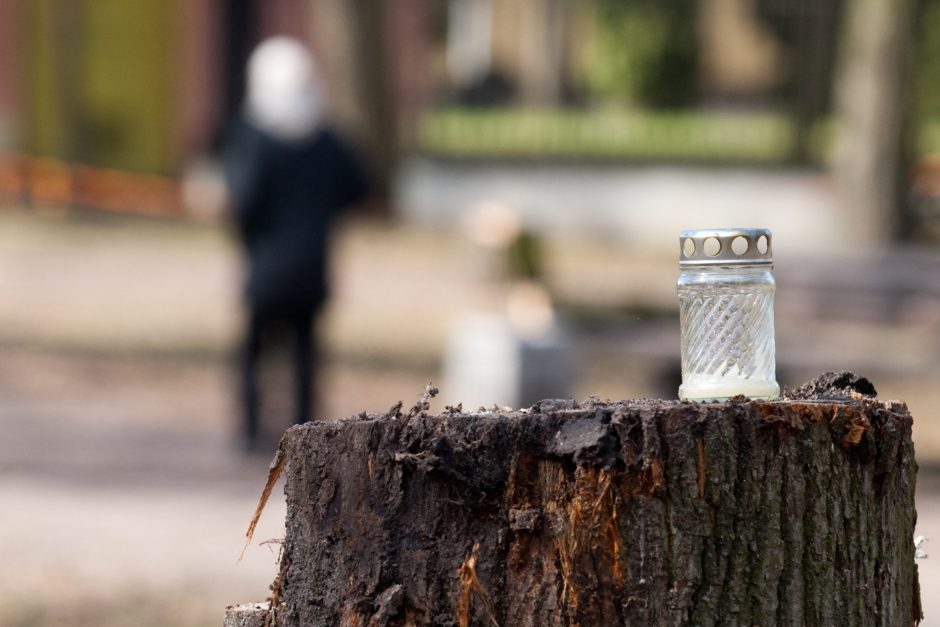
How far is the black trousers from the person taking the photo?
9.27 meters

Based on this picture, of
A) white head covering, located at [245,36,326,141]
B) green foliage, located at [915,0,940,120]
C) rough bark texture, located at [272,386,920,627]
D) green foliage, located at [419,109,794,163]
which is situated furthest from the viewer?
green foliage, located at [419,109,794,163]

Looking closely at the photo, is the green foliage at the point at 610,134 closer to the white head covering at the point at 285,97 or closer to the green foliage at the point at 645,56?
the green foliage at the point at 645,56

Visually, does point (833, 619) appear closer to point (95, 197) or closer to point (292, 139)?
point (292, 139)

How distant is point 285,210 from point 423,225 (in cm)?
1157

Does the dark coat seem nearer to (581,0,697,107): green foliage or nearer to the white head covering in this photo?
the white head covering

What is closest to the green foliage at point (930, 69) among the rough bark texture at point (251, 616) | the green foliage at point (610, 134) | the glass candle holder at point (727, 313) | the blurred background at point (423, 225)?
the blurred background at point (423, 225)

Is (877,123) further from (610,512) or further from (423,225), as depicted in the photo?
(610,512)

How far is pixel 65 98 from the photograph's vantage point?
2262cm

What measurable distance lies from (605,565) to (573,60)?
19.2 metres

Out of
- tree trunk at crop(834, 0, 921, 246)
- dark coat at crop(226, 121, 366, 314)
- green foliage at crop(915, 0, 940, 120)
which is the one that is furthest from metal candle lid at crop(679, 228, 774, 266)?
green foliage at crop(915, 0, 940, 120)

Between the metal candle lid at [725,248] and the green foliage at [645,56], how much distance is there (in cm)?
1848

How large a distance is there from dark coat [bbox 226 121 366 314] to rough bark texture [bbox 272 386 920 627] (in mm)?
6422

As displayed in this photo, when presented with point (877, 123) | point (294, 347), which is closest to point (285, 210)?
point (294, 347)

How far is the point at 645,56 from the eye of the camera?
2123cm
